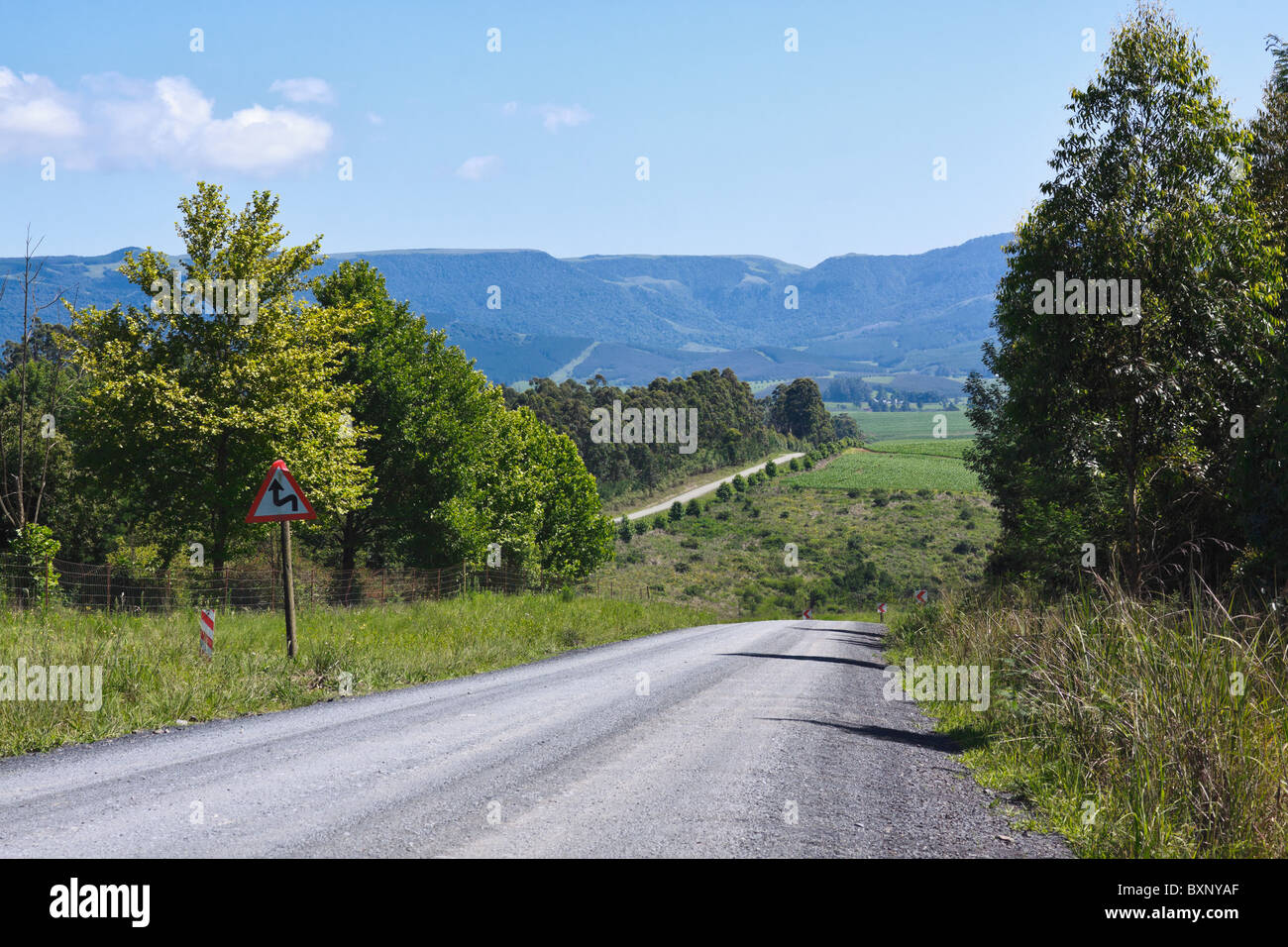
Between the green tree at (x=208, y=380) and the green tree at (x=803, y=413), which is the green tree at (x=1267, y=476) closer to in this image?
the green tree at (x=208, y=380)

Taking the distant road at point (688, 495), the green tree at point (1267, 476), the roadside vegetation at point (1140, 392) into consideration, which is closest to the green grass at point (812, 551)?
the distant road at point (688, 495)

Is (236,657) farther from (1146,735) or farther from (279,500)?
(1146,735)

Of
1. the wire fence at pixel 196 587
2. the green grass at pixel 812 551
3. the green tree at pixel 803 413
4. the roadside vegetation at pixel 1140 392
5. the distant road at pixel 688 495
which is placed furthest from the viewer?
the green tree at pixel 803 413

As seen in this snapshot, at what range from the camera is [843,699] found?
13086mm

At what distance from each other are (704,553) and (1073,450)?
62.6 m

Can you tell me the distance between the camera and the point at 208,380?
26281 mm

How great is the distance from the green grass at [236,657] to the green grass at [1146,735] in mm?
8488

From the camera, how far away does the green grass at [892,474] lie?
370ft

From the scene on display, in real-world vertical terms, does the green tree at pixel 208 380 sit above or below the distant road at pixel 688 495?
above

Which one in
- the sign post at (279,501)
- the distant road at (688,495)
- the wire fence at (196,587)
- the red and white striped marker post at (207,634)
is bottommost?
the distant road at (688,495)
